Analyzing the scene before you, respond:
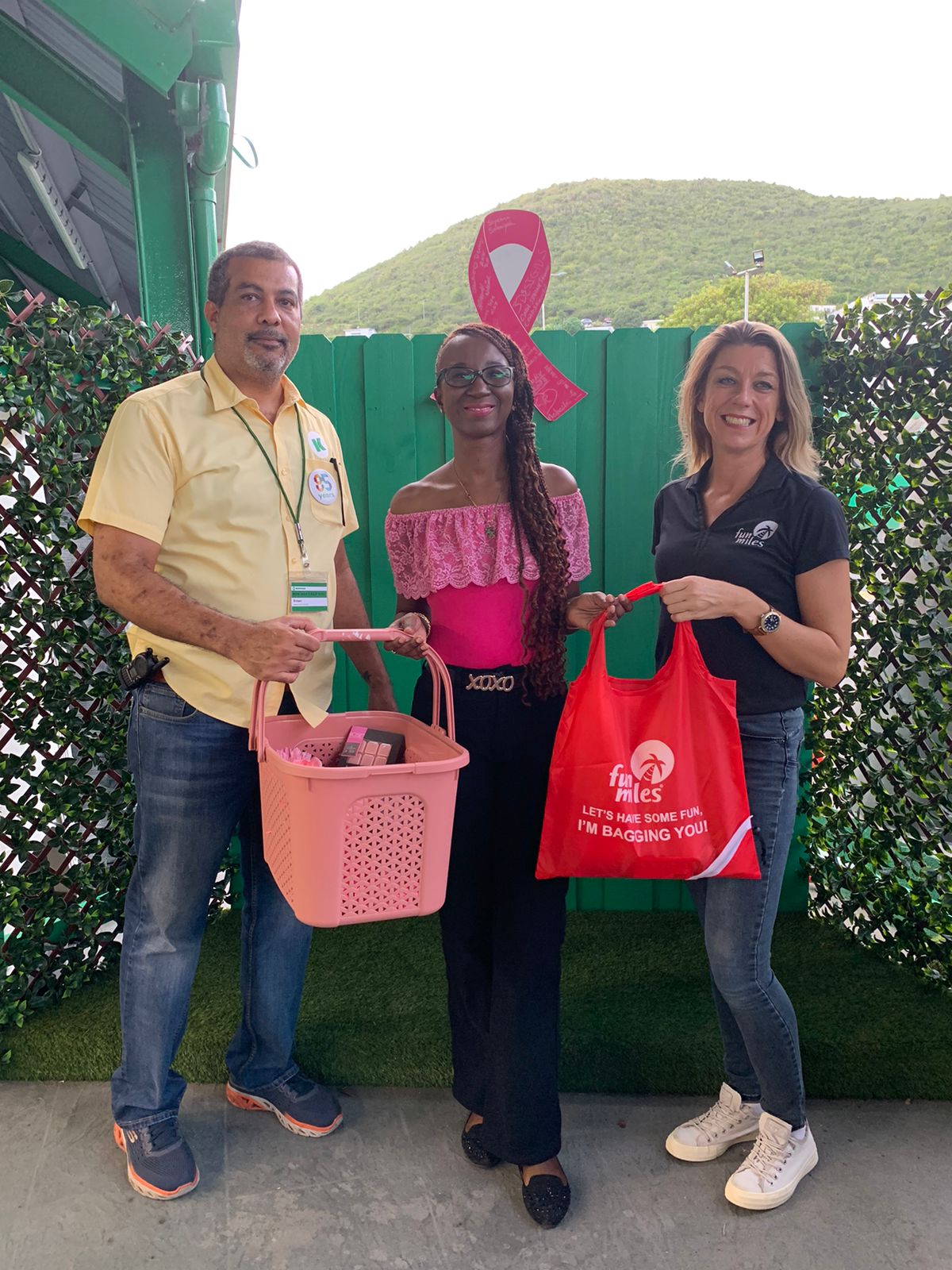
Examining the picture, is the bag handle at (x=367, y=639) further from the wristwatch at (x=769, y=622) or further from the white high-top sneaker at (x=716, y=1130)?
the white high-top sneaker at (x=716, y=1130)

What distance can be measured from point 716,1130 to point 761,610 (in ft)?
4.41

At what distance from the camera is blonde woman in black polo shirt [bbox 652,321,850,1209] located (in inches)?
73.2

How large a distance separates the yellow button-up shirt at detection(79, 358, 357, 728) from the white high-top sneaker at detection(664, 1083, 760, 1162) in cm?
140

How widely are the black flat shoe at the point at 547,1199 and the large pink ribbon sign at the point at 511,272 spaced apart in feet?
8.11

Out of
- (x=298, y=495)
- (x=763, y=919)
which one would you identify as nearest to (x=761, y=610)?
(x=763, y=919)

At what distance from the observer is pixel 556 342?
3.25 m

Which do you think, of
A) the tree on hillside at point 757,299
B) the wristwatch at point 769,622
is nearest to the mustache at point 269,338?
the wristwatch at point 769,622

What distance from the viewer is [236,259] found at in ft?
6.57

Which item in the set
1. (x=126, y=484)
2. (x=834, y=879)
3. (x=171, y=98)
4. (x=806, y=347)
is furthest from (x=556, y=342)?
(x=171, y=98)

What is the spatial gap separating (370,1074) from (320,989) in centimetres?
45

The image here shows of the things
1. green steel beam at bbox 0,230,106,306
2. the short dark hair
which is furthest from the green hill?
the short dark hair

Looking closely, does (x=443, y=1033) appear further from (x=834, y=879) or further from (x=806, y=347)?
(x=806, y=347)

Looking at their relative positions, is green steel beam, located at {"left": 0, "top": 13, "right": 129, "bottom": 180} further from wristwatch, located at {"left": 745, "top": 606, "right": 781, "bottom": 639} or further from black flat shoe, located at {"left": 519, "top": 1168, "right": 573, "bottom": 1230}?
black flat shoe, located at {"left": 519, "top": 1168, "right": 573, "bottom": 1230}

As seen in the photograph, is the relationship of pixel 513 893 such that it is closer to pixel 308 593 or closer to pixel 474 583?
pixel 474 583
